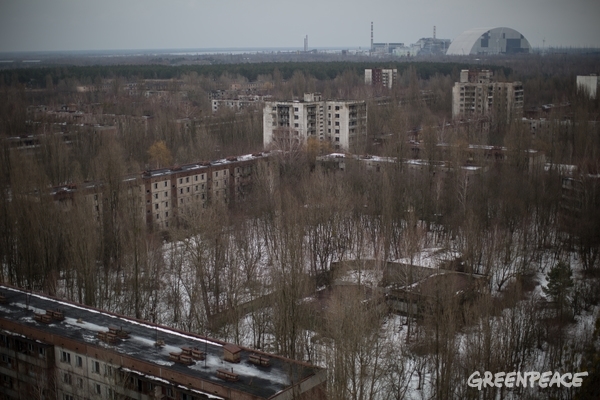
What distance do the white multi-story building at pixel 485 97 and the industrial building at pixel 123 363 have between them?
17756 millimetres

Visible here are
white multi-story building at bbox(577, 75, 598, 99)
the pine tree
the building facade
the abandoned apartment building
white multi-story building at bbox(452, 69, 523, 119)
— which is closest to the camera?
the pine tree

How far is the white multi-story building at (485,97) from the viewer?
23047 mm

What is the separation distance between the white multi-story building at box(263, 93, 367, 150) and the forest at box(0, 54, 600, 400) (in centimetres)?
63

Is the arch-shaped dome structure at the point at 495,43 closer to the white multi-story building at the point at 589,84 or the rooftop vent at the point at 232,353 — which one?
the white multi-story building at the point at 589,84

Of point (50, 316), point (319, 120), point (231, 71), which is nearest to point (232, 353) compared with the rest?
point (50, 316)

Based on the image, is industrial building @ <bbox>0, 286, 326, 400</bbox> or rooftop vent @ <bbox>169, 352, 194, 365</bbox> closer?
industrial building @ <bbox>0, 286, 326, 400</bbox>

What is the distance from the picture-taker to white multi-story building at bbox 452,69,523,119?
2305 cm

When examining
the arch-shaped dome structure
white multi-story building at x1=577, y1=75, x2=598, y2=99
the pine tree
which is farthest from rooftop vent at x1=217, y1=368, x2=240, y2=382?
the arch-shaped dome structure

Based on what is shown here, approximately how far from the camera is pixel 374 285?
830 cm

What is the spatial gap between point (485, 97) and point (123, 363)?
19.4m

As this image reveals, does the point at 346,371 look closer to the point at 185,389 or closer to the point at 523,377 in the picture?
the point at 185,389

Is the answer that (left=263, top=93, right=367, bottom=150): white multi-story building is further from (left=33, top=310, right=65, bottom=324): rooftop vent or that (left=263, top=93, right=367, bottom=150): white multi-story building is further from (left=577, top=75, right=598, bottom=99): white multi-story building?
(left=33, top=310, right=65, bottom=324): rooftop vent

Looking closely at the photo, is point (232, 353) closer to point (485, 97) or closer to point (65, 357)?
point (65, 357)

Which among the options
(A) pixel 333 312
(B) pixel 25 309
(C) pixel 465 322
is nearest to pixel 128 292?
(B) pixel 25 309
